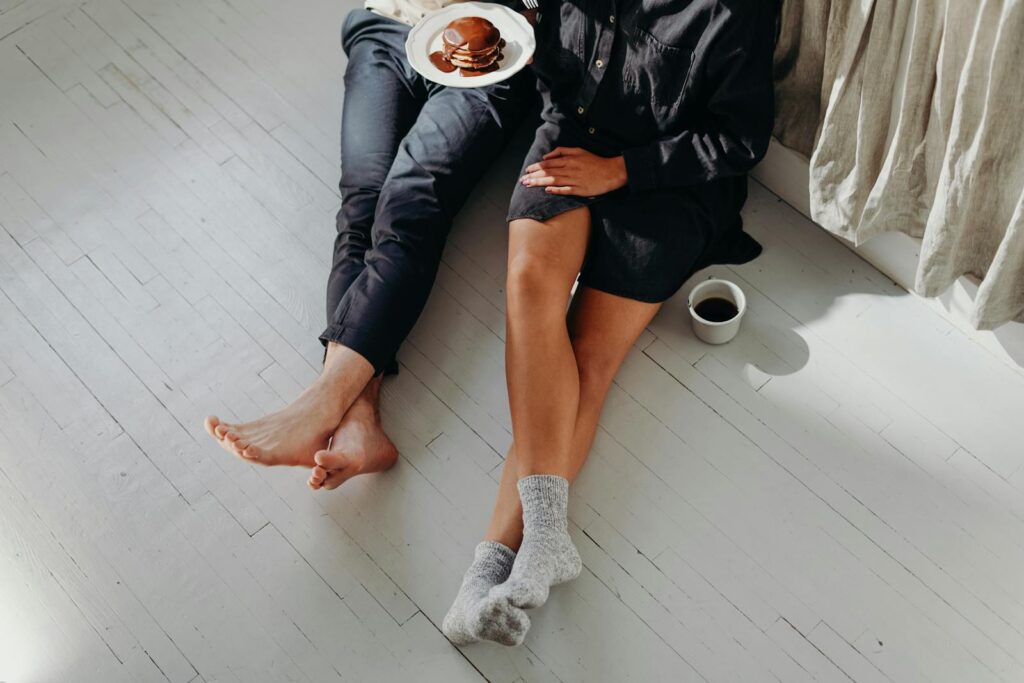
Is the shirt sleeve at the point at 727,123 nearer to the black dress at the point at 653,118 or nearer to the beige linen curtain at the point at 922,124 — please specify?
the black dress at the point at 653,118

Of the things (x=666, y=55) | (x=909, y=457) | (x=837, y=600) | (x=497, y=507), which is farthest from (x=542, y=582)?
(x=666, y=55)

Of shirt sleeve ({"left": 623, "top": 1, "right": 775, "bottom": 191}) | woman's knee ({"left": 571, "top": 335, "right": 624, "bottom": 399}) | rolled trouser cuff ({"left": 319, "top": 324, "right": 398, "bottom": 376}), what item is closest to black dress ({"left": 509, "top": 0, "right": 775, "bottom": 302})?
shirt sleeve ({"left": 623, "top": 1, "right": 775, "bottom": 191})

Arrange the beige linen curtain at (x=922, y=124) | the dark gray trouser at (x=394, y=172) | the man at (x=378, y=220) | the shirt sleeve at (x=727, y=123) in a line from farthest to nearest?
the dark gray trouser at (x=394, y=172), the man at (x=378, y=220), the shirt sleeve at (x=727, y=123), the beige linen curtain at (x=922, y=124)

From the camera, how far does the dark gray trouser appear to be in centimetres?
198

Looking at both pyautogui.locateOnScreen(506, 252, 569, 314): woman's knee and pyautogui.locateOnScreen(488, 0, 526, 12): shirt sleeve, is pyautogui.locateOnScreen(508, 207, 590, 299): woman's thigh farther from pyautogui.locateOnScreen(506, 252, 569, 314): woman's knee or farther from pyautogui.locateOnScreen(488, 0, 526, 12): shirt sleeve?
pyautogui.locateOnScreen(488, 0, 526, 12): shirt sleeve

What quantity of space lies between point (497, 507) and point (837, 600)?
0.57 meters

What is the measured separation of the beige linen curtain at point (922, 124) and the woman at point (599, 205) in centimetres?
13

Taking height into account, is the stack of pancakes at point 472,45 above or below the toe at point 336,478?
above

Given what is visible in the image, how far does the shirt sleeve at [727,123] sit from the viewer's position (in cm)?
175

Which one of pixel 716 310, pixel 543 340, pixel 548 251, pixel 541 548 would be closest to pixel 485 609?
pixel 541 548

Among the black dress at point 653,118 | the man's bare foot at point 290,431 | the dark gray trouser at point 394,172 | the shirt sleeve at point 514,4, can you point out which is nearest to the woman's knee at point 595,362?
the black dress at point 653,118

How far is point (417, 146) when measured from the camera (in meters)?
2.14

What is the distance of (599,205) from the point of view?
1.94 metres

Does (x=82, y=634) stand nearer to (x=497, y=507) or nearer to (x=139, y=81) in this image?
(x=497, y=507)
